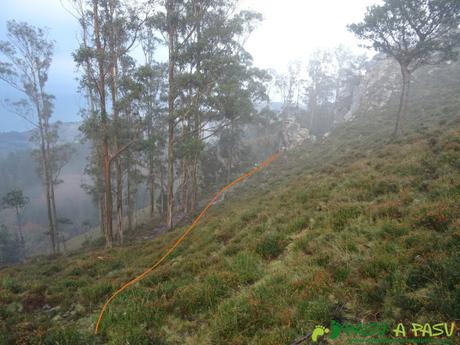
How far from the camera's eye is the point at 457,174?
6387 mm

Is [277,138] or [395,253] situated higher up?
[277,138]

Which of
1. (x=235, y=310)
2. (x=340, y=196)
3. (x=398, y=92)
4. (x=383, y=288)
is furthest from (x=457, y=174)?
(x=398, y=92)

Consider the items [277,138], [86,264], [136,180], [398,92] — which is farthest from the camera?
[277,138]

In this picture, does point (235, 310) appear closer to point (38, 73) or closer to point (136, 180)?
point (136, 180)

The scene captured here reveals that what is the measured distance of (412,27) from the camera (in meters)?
16.7

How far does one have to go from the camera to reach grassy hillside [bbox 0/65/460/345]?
3426mm

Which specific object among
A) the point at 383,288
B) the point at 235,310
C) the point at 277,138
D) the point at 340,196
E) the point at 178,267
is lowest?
the point at 178,267

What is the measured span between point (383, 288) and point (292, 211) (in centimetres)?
473

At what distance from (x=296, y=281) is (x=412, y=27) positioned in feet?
68.0

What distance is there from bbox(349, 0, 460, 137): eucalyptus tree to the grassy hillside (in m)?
12.8
